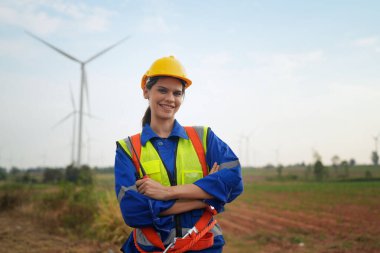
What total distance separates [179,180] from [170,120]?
1.69 ft

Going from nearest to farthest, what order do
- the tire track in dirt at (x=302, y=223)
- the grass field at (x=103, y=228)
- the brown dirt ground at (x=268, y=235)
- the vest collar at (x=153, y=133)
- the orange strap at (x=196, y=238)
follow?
1. the orange strap at (x=196, y=238)
2. the vest collar at (x=153, y=133)
3. the brown dirt ground at (x=268, y=235)
4. the grass field at (x=103, y=228)
5. the tire track in dirt at (x=302, y=223)

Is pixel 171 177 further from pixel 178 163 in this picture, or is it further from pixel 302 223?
pixel 302 223

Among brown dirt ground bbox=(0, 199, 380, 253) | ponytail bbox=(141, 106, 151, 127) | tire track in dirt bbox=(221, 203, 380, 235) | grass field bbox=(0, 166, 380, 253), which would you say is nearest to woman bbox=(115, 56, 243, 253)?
ponytail bbox=(141, 106, 151, 127)

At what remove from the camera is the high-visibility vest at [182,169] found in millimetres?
2494

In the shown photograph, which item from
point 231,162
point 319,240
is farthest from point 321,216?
point 231,162

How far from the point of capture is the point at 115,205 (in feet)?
30.3

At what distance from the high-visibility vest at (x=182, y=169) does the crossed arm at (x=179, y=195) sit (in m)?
0.10

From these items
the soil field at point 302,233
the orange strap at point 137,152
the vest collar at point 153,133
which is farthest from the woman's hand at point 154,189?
the soil field at point 302,233

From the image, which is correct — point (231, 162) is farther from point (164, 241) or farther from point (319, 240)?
point (319, 240)

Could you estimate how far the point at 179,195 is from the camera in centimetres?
255

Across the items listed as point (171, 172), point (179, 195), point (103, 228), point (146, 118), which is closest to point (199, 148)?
point (171, 172)

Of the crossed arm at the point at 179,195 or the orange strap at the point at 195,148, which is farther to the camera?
the orange strap at the point at 195,148

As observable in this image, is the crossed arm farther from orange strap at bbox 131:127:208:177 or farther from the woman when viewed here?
orange strap at bbox 131:127:208:177

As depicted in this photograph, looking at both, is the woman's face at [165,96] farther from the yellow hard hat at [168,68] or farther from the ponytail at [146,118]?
the ponytail at [146,118]
